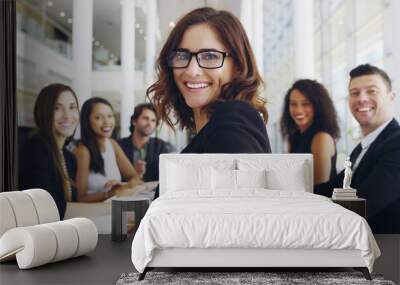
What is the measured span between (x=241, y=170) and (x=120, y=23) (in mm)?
2311

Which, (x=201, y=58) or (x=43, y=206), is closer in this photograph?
(x=43, y=206)

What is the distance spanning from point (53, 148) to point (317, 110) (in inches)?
127

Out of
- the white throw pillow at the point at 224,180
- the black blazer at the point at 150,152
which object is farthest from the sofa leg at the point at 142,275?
the black blazer at the point at 150,152

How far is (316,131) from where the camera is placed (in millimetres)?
6316

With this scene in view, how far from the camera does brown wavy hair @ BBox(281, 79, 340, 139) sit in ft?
20.7

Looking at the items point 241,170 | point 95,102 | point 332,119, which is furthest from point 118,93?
point 332,119

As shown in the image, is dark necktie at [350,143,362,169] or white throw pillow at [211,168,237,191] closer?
white throw pillow at [211,168,237,191]

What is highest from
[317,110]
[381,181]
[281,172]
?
[317,110]

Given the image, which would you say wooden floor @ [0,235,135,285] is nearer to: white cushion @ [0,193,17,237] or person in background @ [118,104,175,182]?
white cushion @ [0,193,17,237]

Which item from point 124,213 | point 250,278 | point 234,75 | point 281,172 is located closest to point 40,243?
point 124,213

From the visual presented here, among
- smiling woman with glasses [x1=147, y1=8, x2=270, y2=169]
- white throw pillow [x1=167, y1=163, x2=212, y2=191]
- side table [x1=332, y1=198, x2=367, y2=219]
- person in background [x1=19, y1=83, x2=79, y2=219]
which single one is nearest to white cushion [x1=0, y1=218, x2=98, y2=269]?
white throw pillow [x1=167, y1=163, x2=212, y2=191]

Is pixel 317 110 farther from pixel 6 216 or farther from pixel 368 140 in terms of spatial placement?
pixel 6 216

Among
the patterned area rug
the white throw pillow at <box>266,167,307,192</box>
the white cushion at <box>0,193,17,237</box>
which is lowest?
the patterned area rug

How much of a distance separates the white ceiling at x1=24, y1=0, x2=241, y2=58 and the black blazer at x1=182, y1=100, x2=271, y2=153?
1.17 m
